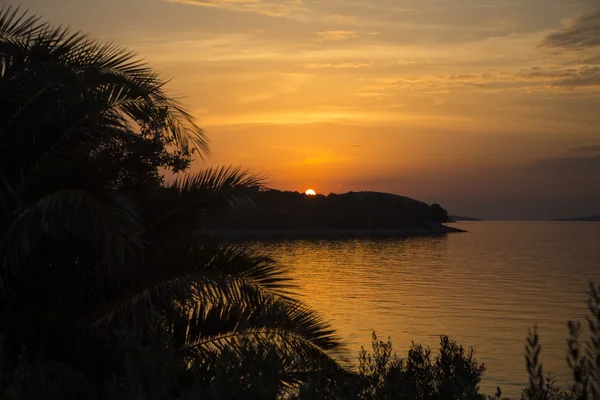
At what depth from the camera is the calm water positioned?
35.5 metres

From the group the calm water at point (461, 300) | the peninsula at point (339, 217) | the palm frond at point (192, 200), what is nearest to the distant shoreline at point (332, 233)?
the peninsula at point (339, 217)

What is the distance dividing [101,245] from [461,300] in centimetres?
5267

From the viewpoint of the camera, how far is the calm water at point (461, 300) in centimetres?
3550

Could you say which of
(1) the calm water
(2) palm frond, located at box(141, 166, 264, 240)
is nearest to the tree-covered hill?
(1) the calm water

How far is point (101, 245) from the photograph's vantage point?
8.24 meters

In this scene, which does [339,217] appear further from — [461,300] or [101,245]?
[101,245]

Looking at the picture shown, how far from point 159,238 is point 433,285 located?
199ft

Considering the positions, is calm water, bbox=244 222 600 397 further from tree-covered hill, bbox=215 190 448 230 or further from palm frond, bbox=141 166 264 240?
tree-covered hill, bbox=215 190 448 230

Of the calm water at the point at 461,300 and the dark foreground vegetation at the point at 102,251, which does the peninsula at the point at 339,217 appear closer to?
the calm water at the point at 461,300

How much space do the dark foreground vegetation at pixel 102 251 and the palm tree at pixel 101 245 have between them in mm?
16

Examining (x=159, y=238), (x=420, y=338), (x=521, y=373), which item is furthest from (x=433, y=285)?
(x=159, y=238)

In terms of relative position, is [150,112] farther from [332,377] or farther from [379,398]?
[379,398]

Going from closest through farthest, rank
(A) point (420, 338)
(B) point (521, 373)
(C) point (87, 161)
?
(C) point (87, 161)
(B) point (521, 373)
(A) point (420, 338)

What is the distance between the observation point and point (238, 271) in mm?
9172
